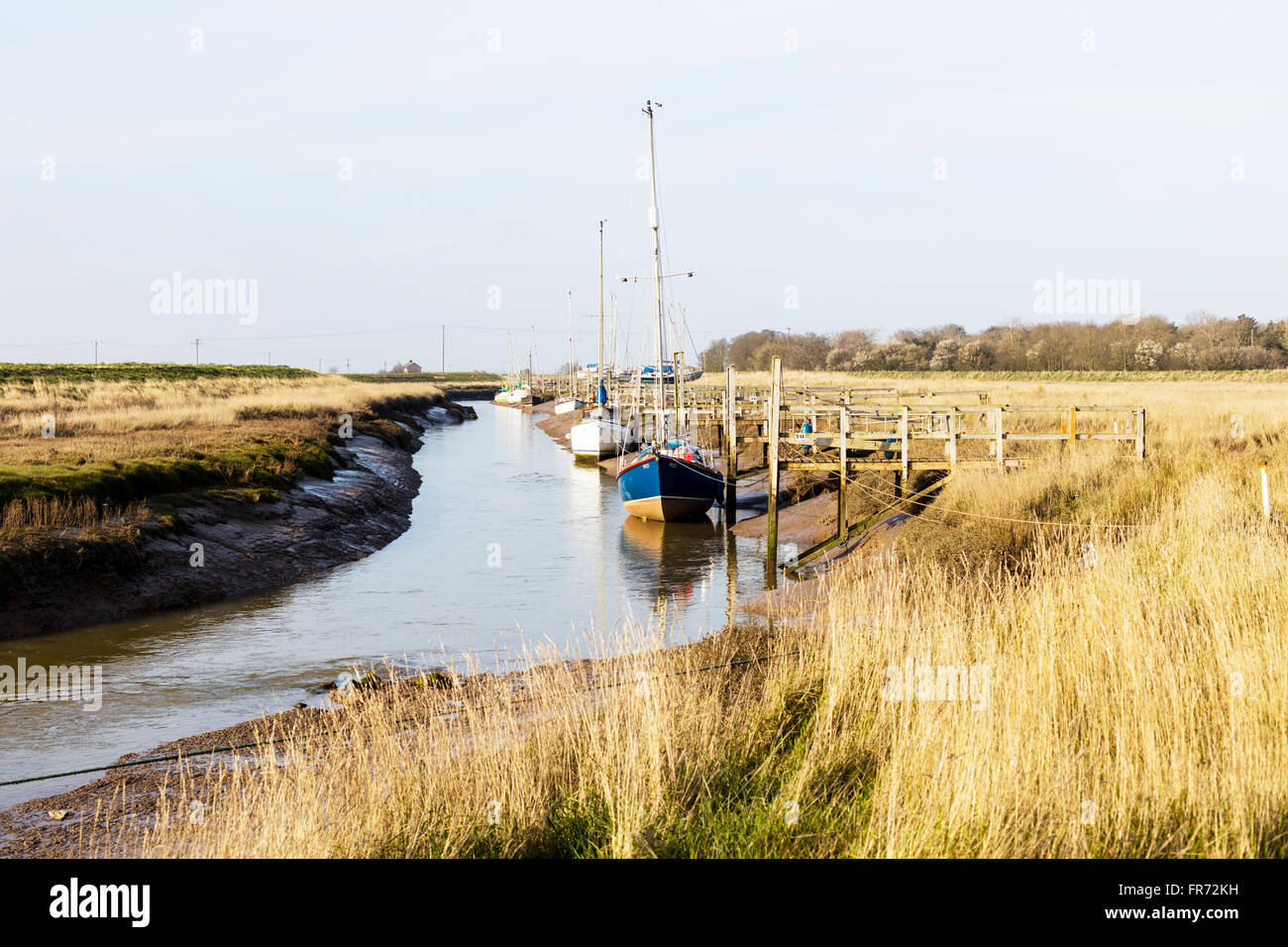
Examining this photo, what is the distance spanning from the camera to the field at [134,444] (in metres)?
20.3

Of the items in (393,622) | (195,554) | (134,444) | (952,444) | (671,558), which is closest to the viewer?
(393,622)

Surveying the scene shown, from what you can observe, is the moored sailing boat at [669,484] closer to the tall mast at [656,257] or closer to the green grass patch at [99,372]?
the tall mast at [656,257]

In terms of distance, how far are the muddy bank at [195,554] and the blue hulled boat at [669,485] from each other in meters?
6.85

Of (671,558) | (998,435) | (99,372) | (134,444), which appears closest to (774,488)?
(671,558)

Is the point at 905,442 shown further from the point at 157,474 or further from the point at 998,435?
the point at 157,474

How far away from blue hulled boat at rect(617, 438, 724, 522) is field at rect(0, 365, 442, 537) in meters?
9.62

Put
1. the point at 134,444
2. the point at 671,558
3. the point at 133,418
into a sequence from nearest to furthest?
the point at 671,558
the point at 134,444
the point at 133,418

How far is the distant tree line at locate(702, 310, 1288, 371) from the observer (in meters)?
81.9

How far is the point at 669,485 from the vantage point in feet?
97.4

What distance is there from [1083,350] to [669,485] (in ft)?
232

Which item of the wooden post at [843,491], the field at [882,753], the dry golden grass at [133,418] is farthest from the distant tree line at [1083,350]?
the field at [882,753]
